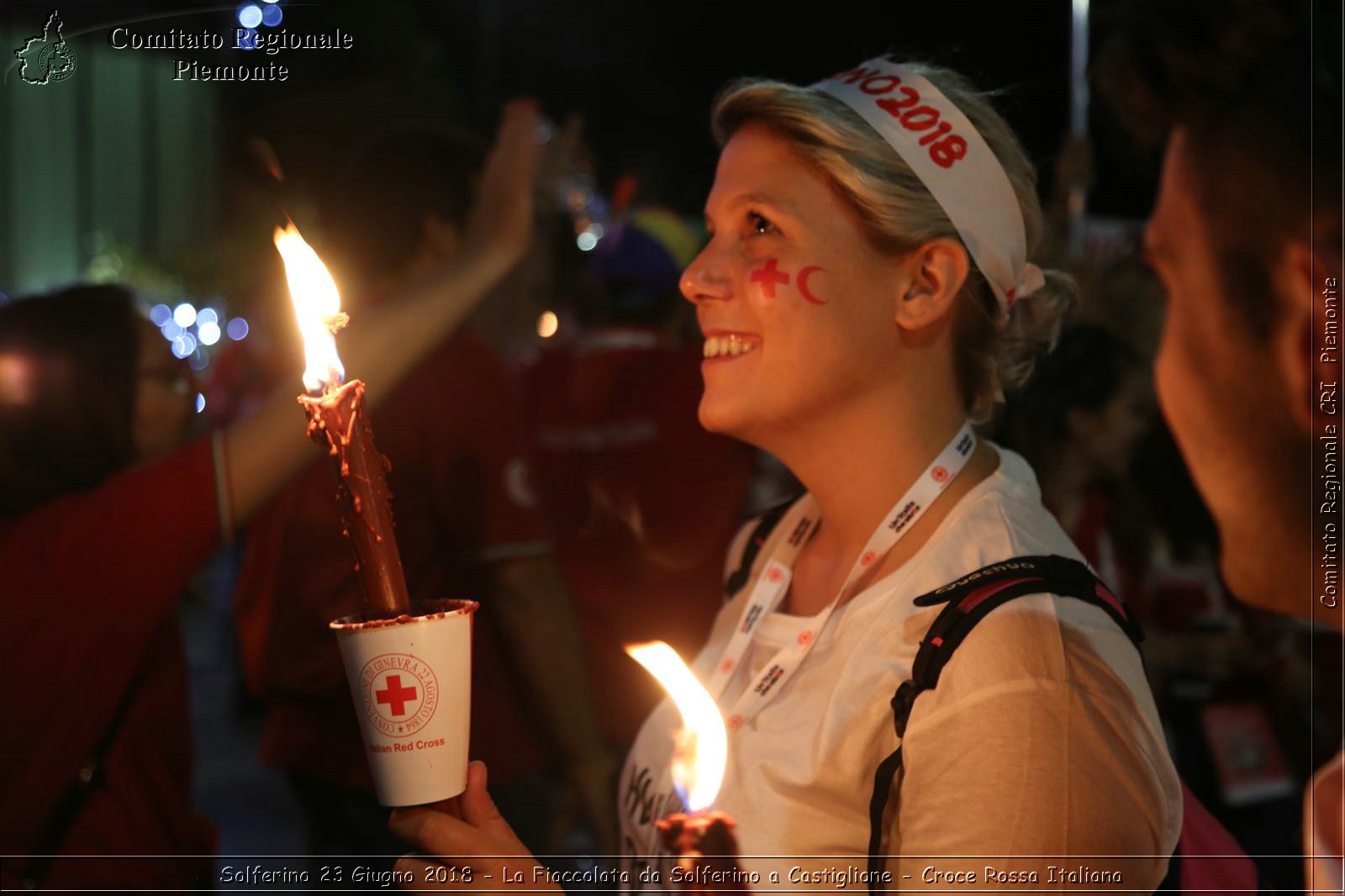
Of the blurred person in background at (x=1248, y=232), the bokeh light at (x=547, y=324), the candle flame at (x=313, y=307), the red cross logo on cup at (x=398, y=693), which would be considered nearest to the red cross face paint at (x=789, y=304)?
the blurred person in background at (x=1248, y=232)

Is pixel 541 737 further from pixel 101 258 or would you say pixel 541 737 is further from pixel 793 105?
pixel 101 258

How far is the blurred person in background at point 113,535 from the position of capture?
1827 mm

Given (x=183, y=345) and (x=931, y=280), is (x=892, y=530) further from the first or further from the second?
(x=183, y=345)

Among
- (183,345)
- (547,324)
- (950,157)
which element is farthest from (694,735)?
(547,324)

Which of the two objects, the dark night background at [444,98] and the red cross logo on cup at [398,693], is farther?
the dark night background at [444,98]

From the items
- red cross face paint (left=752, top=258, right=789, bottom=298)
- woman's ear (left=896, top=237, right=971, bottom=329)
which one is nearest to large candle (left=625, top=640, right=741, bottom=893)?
red cross face paint (left=752, top=258, right=789, bottom=298)

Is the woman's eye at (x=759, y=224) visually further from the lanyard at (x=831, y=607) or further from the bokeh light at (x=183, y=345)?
the bokeh light at (x=183, y=345)

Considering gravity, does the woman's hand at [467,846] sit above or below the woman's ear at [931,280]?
below

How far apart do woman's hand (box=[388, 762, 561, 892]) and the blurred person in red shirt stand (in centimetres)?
204

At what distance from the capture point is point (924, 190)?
1802 mm

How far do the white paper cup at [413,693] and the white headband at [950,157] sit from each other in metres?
1.04

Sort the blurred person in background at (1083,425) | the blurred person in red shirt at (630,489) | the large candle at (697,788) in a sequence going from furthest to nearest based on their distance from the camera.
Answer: the blurred person in red shirt at (630,489), the blurred person in background at (1083,425), the large candle at (697,788)

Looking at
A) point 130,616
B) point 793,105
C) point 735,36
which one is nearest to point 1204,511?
point 735,36

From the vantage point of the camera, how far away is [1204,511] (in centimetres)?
389
